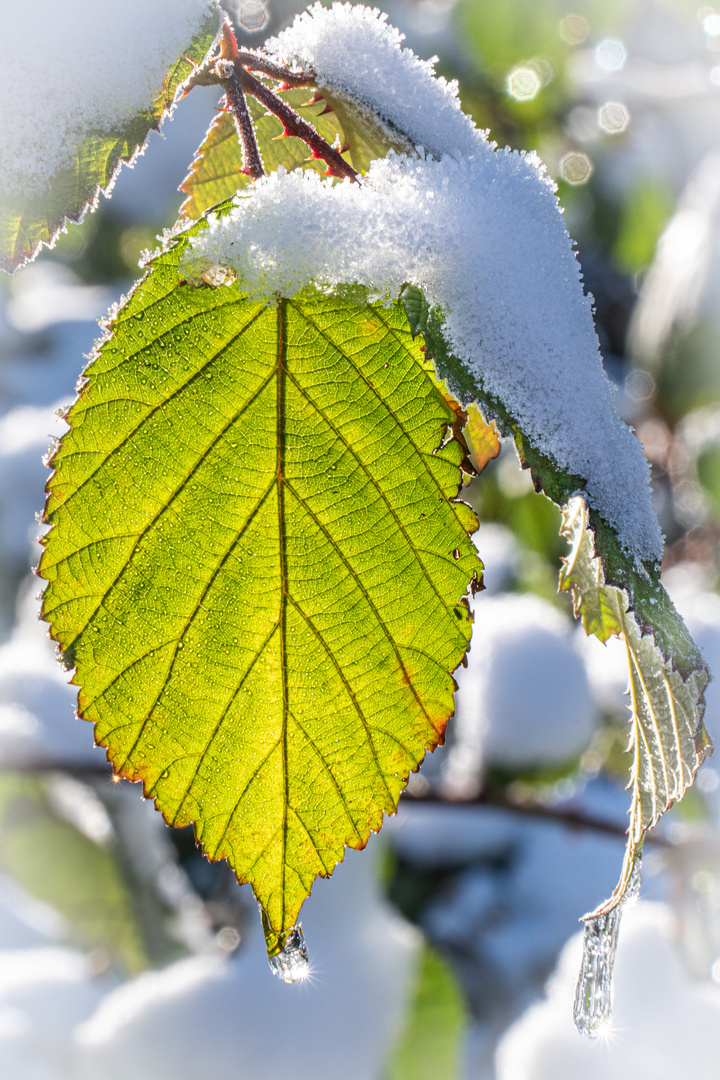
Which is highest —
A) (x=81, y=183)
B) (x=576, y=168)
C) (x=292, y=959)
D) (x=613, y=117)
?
(x=613, y=117)

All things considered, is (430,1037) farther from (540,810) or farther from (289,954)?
(289,954)

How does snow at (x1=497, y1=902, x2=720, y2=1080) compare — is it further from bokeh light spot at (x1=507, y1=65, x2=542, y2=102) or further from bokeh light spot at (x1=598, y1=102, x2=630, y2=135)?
bokeh light spot at (x1=598, y1=102, x2=630, y2=135)

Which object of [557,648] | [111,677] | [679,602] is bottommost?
[111,677]

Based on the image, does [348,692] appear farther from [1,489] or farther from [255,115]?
[1,489]

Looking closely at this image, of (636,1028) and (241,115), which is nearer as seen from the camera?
(241,115)

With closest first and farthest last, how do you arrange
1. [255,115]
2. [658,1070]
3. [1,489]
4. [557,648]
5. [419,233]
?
[419,233]
[255,115]
[658,1070]
[557,648]
[1,489]

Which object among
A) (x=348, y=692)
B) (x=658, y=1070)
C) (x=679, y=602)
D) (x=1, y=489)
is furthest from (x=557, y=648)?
(x=1, y=489)

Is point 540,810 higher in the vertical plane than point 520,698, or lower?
lower

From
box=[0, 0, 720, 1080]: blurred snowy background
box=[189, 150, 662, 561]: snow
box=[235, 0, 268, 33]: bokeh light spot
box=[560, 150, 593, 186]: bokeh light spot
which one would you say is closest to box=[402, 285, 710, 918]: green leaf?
box=[189, 150, 662, 561]: snow

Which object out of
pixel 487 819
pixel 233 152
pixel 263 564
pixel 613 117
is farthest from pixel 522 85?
pixel 263 564
